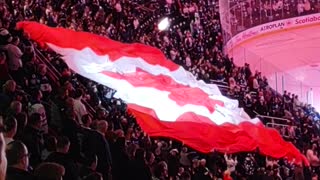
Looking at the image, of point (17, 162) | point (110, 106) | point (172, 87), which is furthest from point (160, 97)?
point (17, 162)

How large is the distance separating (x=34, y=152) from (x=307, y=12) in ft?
70.4

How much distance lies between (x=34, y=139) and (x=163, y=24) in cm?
1640

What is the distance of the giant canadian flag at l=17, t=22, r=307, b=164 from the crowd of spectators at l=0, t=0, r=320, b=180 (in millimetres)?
355

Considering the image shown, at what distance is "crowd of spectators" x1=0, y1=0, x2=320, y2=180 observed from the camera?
7.34 m

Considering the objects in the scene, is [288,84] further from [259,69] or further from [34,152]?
[34,152]

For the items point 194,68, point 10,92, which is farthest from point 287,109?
point 10,92

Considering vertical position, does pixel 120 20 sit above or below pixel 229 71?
above

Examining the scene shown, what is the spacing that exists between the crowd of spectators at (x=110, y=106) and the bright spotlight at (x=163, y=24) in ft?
0.57

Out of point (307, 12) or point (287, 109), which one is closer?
point (287, 109)

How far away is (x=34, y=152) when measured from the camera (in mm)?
7348

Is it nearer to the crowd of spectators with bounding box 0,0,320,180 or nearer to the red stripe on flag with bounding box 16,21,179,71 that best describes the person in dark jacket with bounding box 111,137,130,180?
the crowd of spectators with bounding box 0,0,320,180

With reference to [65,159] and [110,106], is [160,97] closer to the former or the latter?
[110,106]

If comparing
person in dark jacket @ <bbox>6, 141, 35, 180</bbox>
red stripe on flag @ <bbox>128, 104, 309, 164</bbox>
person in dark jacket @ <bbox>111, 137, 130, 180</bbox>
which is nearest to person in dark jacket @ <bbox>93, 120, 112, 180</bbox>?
person in dark jacket @ <bbox>111, 137, 130, 180</bbox>

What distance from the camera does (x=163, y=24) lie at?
2355 cm
